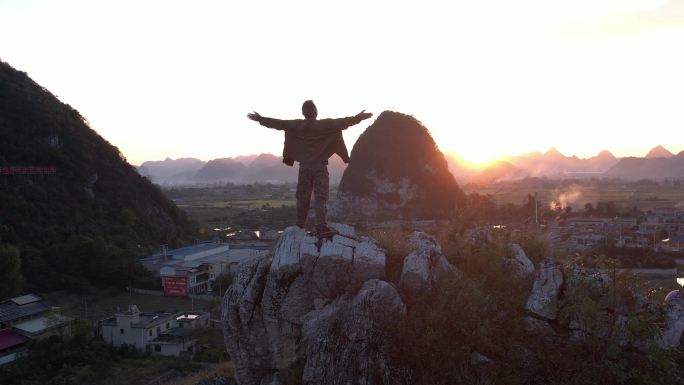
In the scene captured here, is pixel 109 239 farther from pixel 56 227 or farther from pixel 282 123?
pixel 282 123

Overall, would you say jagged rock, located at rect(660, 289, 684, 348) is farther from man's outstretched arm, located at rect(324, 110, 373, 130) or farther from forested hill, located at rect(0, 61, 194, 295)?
forested hill, located at rect(0, 61, 194, 295)

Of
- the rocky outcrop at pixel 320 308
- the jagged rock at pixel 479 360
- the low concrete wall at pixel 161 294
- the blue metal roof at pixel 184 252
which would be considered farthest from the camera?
the blue metal roof at pixel 184 252

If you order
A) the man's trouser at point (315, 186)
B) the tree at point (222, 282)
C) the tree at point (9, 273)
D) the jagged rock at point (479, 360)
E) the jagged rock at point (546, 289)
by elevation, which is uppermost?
the man's trouser at point (315, 186)

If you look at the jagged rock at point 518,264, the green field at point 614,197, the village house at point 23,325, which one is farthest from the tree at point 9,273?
the green field at point 614,197

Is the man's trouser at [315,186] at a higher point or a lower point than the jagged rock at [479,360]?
higher

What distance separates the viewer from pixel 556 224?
5116 cm

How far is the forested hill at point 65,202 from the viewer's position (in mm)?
37625

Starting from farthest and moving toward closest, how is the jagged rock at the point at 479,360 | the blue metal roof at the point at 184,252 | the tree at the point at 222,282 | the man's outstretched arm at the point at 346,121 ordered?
the blue metal roof at the point at 184,252, the tree at the point at 222,282, the man's outstretched arm at the point at 346,121, the jagged rock at the point at 479,360

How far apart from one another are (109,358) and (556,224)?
4214cm

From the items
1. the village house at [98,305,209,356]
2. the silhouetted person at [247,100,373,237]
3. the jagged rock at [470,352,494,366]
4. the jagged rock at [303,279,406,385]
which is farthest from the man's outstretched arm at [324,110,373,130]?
the village house at [98,305,209,356]

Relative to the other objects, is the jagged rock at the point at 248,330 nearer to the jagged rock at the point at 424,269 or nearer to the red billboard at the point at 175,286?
the jagged rock at the point at 424,269

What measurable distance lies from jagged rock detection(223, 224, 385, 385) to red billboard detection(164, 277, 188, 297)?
2891cm

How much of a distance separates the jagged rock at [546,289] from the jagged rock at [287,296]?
87.3 inches

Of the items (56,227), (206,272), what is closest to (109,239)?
(56,227)
